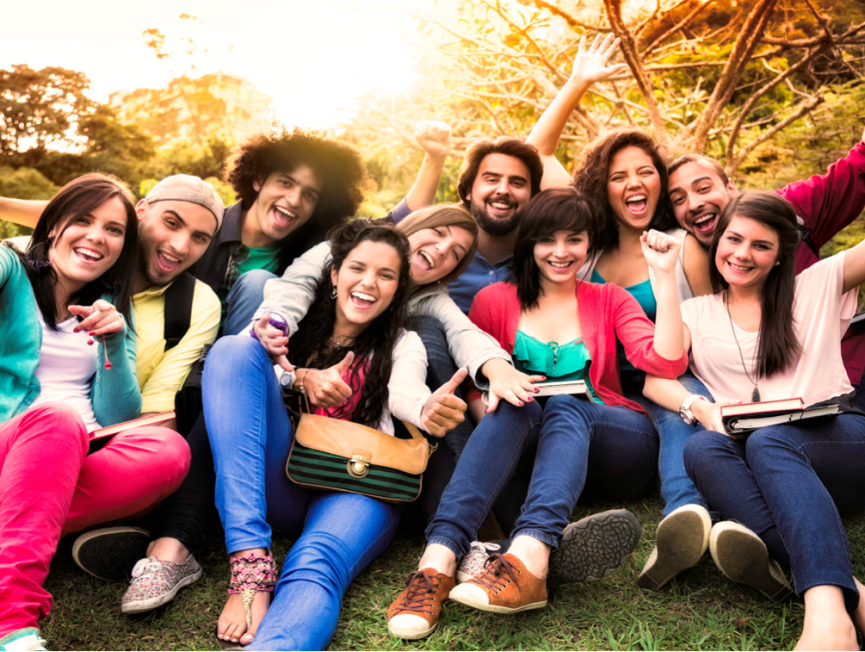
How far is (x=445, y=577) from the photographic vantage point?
2162mm

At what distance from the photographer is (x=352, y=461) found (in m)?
2.42

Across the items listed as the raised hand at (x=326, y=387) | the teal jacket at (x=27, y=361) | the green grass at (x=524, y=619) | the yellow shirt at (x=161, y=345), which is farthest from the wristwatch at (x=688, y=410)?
the teal jacket at (x=27, y=361)

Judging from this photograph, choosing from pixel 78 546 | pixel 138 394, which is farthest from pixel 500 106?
pixel 78 546

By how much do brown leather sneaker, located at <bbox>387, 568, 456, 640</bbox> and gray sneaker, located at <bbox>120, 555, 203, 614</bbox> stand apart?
786 millimetres

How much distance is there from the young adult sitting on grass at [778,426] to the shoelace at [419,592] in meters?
0.95

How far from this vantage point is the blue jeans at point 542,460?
222 centimetres

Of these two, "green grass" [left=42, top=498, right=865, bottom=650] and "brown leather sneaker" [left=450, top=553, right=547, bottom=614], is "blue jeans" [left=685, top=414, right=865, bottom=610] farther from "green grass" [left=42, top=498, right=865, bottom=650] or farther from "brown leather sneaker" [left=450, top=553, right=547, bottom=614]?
"brown leather sneaker" [left=450, top=553, right=547, bottom=614]

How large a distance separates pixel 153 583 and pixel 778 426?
2.25 m

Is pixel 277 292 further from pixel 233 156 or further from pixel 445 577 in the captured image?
pixel 233 156

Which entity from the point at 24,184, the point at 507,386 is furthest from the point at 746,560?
the point at 24,184

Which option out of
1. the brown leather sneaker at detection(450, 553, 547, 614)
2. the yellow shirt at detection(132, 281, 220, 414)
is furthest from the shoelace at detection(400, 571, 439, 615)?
the yellow shirt at detection(132, 281, 220, 414)

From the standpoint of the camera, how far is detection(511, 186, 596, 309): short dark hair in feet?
9.75

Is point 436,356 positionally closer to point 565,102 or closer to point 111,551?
point 111,551

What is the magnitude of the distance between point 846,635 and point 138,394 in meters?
2.52
